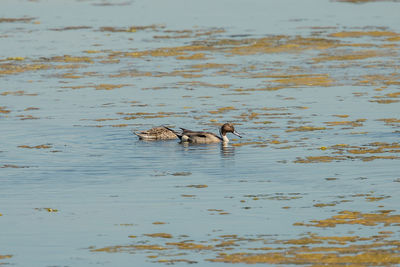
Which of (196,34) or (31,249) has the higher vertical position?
(196,34)

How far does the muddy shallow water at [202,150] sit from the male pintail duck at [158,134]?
25 cm

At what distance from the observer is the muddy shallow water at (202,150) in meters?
15.1

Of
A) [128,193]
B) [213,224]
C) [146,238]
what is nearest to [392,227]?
[213,224]

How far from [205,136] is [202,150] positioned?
2.35ft

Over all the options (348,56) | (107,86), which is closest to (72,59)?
(107,86)

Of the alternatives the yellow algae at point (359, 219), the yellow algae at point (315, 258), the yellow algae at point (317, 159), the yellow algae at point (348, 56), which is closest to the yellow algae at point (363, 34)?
the yellow algae at point (348, 56)

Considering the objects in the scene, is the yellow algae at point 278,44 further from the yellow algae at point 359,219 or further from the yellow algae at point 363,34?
the yellow algae at point 359,219

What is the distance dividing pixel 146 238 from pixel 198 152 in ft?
30.8

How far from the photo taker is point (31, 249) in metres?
14.8

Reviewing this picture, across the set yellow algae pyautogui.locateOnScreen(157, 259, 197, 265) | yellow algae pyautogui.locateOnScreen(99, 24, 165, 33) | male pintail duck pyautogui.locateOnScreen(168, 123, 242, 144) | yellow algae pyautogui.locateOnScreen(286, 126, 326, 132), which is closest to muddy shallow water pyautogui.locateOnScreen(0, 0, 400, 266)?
yellow algae pyautogui.locateOnScreen(157, 259, 197, 265)

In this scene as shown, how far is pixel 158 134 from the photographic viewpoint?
85.0 feet

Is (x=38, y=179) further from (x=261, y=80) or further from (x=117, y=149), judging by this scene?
(x=261, y=80)

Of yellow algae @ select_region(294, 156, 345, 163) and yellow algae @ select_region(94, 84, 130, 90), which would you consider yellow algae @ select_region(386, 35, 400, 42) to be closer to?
yellow algae @ select_region(94, 84, 130, 90)

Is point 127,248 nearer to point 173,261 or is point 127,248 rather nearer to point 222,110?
point 173,261
